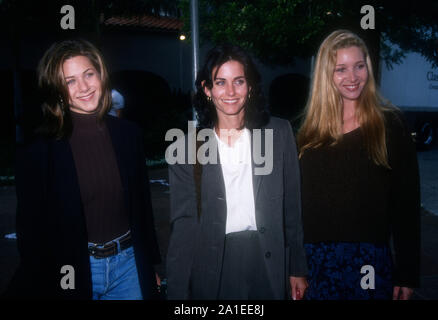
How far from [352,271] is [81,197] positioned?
1.60 m

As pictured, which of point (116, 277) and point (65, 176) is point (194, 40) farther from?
point (116, 277)

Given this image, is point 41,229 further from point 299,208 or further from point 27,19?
point 27,19

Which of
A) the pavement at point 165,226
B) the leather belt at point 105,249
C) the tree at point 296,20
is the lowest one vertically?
the pavement at point 165,226

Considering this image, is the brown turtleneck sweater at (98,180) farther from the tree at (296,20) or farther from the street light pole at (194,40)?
the tree at (296,20)

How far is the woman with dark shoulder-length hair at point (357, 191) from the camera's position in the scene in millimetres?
2439

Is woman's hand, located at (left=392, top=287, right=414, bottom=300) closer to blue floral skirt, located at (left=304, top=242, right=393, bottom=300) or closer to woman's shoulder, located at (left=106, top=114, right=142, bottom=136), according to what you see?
blue floral skirt, located at (left=304, top=242, right=393, bottom=300)

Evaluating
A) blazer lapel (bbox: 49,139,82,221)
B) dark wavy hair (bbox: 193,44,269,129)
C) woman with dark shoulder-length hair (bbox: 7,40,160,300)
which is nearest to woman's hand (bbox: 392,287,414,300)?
dark wavy hair (bbox: 193,44,269,129)

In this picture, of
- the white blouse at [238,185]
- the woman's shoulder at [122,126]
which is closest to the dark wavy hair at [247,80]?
the white blouse at [238,185]

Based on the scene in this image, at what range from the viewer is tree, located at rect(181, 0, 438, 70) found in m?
10.2

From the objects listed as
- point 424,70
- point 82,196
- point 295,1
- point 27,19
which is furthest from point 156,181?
point 424,70

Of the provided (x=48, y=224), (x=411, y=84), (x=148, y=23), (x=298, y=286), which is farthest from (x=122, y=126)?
(x=148, y=23)

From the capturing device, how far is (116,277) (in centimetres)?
253

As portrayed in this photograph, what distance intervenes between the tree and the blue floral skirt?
7789mm

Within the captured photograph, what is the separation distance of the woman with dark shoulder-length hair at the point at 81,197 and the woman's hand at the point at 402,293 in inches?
57.3
